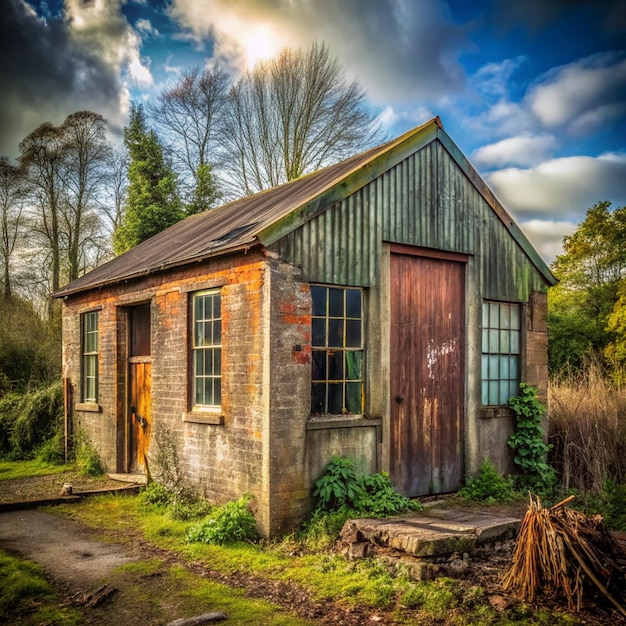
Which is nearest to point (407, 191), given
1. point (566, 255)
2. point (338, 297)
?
point (338, 297)

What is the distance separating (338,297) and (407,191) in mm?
2229

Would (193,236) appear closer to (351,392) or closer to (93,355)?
(93,355)

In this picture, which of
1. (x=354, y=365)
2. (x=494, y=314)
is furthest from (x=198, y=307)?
(x=494, y=314)

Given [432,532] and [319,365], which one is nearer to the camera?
[432,532]

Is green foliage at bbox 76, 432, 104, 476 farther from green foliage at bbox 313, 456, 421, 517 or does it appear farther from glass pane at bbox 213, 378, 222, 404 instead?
green foliage at bbox 313, 456, 421, 517

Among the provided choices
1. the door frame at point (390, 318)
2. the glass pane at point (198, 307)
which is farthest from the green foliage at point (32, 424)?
the door frame at point (390, 318)

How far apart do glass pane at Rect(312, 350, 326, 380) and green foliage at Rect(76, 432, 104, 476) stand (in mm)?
6612

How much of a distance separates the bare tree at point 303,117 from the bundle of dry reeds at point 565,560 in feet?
70.6

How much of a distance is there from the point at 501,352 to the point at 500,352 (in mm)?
28

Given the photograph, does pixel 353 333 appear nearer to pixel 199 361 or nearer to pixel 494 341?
pixel 199 361

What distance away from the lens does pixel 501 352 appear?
11.2 m

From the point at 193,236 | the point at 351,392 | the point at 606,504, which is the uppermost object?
the point at 193,236

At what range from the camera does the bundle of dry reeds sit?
555 cm

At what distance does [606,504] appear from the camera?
30.7ft
